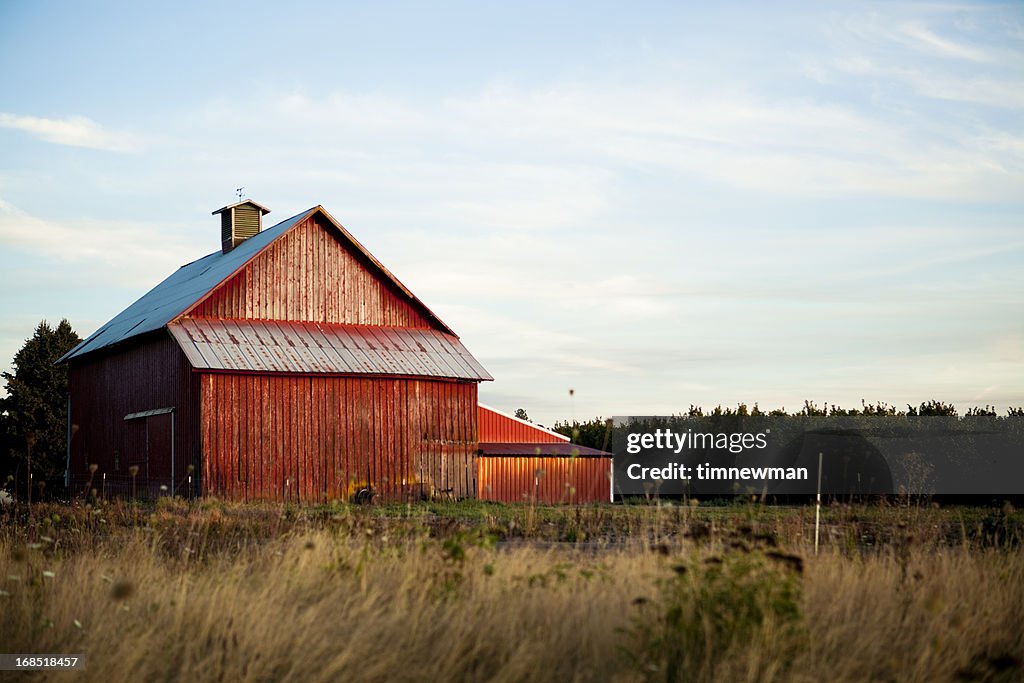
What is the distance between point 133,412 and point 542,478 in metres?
12.2

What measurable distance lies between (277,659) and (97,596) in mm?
2190

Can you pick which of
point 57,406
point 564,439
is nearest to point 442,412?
point 564,439

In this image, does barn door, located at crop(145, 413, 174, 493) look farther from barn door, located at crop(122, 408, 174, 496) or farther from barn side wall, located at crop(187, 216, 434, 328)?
barn side wall, located at crop(187, 216, 434, 328)

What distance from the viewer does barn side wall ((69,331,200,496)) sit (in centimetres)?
2702

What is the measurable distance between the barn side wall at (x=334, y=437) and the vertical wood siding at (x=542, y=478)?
1534 millimetres

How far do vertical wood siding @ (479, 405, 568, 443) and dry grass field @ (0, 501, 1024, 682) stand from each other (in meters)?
30.3

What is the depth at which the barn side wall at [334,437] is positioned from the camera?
26.4 metres

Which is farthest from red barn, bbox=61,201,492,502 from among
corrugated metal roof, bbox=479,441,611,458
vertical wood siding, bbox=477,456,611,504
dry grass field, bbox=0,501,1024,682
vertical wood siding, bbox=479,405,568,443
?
dry grass field, bbox=0,501,1024,682

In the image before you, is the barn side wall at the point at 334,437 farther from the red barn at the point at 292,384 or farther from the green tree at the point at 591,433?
the green tree at the point at 591,433

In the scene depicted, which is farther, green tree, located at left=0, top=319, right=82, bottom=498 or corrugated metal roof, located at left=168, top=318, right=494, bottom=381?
green tree, located at left=0, top=319, right=82, bottom=498

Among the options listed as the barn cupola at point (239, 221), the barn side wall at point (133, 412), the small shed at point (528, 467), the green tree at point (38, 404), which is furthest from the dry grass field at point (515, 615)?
the green tree at point (38, 404)

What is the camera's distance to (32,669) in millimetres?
7434

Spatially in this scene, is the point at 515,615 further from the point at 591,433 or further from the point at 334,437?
the point at 591,433

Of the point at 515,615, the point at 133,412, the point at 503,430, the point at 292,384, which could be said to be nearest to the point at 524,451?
the point at 503,430
